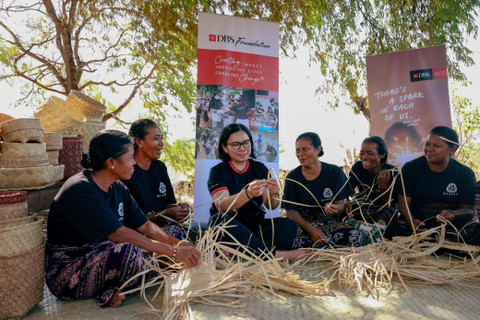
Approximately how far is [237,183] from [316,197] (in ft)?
2.16

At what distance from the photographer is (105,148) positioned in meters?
2.16

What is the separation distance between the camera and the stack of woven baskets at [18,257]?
1.86m

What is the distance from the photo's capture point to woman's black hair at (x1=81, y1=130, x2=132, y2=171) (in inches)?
85.1

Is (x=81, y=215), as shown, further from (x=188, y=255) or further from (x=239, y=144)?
(x=239, y=144)

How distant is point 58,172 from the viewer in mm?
3949

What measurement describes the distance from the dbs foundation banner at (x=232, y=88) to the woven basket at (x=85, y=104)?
4.98ft

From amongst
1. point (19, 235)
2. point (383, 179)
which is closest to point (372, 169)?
point (383, 179)

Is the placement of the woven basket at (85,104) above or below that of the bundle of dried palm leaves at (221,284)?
above

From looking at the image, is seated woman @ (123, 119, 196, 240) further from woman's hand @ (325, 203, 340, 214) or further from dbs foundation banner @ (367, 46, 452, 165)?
dbs foundation banner @ (367, 46, 452, 165)

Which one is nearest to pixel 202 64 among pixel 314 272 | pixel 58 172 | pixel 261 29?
pixel 261 29

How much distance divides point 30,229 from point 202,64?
2695 mm

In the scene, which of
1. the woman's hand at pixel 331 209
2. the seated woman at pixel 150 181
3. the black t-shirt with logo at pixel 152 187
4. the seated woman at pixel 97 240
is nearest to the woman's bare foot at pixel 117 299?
the seated woman at pixel 97 240

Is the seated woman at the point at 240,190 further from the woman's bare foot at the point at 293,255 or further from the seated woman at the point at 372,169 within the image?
the seated woman at the point at 372,169

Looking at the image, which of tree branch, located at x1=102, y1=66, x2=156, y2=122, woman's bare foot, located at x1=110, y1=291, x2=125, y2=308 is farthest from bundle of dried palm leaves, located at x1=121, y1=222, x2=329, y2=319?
tree branch, located at x1=102, y1=66, x2=156, y2=122
